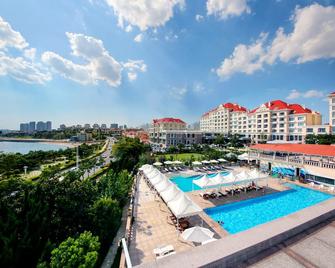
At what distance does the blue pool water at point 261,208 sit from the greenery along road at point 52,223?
8855 mm

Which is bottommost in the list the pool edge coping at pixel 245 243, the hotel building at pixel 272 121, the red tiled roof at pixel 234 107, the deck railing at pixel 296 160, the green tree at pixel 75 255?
the green tree at pixel 75 255

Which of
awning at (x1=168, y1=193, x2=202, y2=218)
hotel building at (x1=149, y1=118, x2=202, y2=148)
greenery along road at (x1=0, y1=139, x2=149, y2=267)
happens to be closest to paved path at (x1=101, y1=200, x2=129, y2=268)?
greenery along road at (x1=0, y1=139, x2=149, y2=267)

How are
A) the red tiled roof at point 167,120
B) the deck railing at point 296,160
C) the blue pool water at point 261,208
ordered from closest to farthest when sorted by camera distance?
1. the blue pool water at point 261,208
2. the deck railing at point 296,160
3. the red tiled roof at point 167,120

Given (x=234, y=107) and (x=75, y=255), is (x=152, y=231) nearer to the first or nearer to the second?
(x=75, y=255)

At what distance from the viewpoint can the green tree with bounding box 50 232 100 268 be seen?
615cm

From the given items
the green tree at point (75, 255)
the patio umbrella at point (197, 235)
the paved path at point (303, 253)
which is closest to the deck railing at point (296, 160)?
the patio umbrella at point (197, 235)

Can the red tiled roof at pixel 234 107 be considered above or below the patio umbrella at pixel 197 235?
above

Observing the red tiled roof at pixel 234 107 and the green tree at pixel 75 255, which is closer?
the green tree at pixel 75 255

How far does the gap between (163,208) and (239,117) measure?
239ft

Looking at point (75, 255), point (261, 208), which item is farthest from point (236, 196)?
point (75, 255)

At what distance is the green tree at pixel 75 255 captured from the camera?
20.2ft

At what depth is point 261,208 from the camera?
17.5 m

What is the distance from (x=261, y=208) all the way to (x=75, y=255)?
16547 mm

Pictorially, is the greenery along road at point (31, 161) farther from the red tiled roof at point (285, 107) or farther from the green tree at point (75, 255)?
the red tiled roof at point (285, 107)
